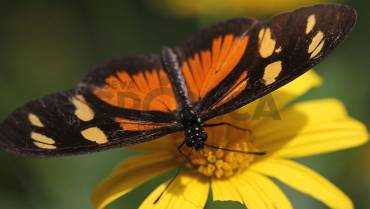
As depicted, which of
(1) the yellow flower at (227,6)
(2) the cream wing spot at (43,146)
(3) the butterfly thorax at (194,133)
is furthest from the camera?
(1) the yellow flower at (227,6)

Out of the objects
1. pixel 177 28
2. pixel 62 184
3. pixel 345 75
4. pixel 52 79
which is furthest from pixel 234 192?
pixel 177 28

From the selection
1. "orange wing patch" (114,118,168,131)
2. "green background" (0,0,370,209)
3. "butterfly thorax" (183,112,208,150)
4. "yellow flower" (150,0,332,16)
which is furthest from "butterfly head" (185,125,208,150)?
"yellow flower" (150,0,332,16)

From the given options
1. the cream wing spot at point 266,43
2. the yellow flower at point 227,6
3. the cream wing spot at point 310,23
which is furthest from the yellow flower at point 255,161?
the yellow flower at point 227,6

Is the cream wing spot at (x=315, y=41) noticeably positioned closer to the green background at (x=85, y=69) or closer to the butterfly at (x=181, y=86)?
the butterfly at (x=181, y=86)

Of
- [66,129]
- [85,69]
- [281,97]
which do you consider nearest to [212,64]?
[281,97]

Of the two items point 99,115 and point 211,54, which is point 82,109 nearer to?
point 99,115

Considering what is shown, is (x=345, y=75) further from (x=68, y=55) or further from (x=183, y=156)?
(x=68, y=55)

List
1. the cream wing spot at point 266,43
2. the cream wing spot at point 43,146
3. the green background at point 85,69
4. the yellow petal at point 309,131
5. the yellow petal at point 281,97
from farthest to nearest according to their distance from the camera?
the green background at point 85,69 < the yellow petal at point 281,97 < the yellow petal at point 309,131 < the cream wing spot at point 266,43 < the cream wing spot at point 43,146
